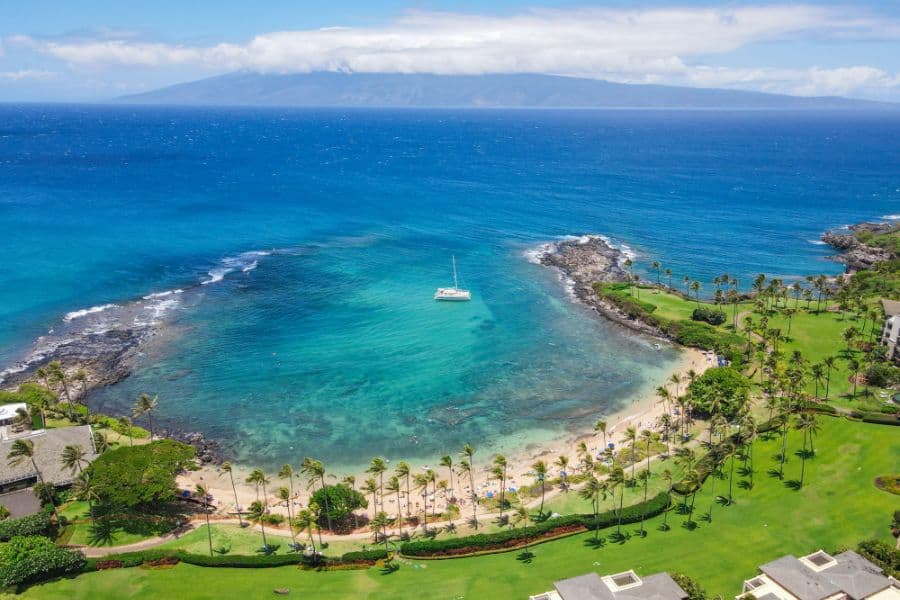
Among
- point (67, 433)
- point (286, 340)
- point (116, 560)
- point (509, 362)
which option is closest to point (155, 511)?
point (116, 560)

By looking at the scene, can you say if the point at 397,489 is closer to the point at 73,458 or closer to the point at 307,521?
the point at 307,521

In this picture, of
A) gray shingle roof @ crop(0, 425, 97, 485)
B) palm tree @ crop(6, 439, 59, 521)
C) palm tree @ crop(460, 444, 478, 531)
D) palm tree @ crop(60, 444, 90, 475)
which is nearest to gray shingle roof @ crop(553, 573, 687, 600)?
palm tree @ crop(460, 444, 478, 531)

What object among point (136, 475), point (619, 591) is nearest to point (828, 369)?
Answer: point (619, 591)

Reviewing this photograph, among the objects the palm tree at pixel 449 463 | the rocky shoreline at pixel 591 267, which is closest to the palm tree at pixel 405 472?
the palm tree at pixel 449 463

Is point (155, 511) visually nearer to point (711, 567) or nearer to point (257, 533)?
point (257, 533)

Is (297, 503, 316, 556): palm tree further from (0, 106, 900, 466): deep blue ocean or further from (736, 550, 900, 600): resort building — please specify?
(736, 550, 900, 600): resort building

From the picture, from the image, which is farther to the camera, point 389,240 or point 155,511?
point 389,240
